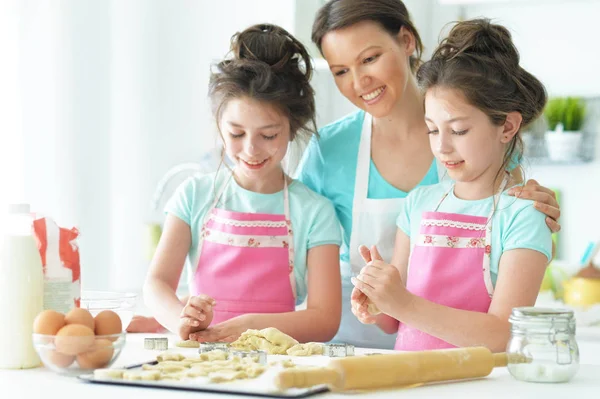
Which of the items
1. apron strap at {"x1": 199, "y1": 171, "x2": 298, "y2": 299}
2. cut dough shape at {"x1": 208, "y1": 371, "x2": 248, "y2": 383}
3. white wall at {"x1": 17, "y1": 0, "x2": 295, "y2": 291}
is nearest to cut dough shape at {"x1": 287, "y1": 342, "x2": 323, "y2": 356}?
cut dough shape at {"x1": 208, "y1": 371, "x2": 248, "y2": 383}

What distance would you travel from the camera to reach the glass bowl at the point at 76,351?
3.84 ft

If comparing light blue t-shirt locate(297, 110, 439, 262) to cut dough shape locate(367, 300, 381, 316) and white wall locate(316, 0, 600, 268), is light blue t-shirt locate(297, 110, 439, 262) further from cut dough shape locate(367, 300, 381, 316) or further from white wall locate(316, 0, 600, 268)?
white wall locate(316, 0, 600, 268)

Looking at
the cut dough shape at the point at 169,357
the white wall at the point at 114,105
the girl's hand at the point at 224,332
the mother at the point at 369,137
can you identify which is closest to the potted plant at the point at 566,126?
the white wall at the point at 114,105

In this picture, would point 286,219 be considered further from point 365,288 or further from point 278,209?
point 365,288

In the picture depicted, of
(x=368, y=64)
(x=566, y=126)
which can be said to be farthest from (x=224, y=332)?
Answer: (x=566, y=126)

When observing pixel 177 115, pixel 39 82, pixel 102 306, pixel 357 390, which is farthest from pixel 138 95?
pixel 357 390

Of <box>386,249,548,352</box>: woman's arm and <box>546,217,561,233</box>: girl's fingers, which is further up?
<box>546,217,561,233</box>: girl's fingers

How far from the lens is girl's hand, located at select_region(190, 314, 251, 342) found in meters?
1.58

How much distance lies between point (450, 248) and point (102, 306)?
0.68 meters

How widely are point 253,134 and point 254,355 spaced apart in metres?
0.63

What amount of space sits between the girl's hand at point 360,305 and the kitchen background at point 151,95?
1.44 metres

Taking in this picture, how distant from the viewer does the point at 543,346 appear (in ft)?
3.83

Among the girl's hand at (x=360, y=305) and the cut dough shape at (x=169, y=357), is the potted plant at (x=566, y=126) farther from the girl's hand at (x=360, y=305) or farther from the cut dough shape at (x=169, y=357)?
the cut dough shape at (x=169, y=357)

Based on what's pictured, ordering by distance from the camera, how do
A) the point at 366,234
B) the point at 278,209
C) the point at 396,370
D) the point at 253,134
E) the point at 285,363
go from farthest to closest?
the point at 366,234, the point at 278,209, the point at 253,134, the point at 285,363, the point at 396,370
